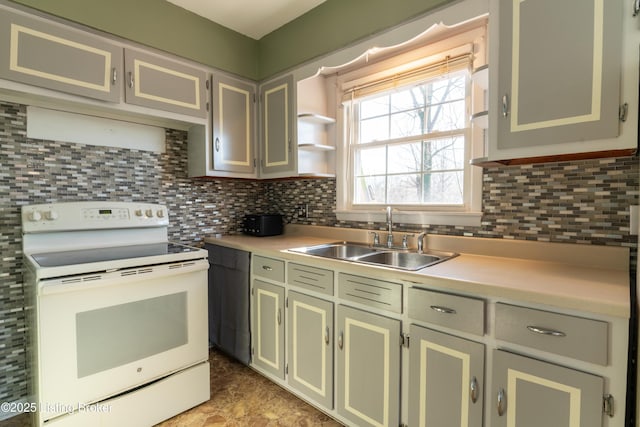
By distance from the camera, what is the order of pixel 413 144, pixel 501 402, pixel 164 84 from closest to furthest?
pixel 501 402 < pixel 164 84 < pixel 413 144

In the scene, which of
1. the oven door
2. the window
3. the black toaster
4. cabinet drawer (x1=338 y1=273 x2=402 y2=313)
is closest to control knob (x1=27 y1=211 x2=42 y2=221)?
the oven door

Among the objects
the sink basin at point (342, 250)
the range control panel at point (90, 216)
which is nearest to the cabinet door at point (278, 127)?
the sink basin at point (342, 250)

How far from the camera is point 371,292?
149cm

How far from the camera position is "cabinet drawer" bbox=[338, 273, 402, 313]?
141 centimetres

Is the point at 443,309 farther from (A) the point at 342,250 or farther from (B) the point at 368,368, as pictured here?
(A) the point at 342,250

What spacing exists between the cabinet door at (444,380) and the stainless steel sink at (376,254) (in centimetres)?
45

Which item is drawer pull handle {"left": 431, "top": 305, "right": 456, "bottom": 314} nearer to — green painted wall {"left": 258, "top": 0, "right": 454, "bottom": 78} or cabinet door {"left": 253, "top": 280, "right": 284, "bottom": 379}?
cabinet door {"left": 253, "top": 280, "right": 284, "bottom": 379}

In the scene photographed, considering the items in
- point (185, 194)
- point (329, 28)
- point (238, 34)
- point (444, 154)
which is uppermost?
point (238, 34)

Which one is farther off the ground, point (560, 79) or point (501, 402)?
point (560, 79)

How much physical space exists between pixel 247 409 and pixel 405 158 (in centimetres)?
184

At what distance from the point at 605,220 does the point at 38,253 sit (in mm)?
2801

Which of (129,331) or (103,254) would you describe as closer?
(129,331)

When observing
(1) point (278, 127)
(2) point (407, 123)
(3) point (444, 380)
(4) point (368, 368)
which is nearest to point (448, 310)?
(3) point (444, 380)

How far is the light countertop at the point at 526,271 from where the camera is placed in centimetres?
102
